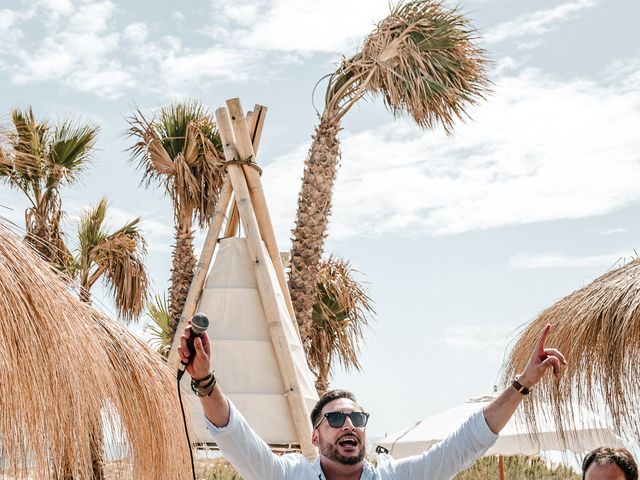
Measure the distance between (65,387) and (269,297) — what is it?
450 centimetres

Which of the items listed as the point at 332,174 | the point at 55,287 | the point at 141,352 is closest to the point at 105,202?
the point at 332,174

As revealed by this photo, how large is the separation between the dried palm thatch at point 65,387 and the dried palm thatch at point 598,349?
3237 mm

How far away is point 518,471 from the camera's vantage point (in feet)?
60.2

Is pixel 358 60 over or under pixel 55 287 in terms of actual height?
over

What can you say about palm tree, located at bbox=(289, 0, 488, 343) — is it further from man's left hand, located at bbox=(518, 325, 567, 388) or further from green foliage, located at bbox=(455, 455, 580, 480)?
man's left hand, located at bbox=(518, 325, 567, 388)

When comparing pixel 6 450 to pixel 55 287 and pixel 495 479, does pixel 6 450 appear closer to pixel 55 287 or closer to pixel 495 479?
pixel 55 287

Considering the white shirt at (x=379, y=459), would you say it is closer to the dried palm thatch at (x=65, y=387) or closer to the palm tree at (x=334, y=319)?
the dried palm thatch at (x=65, y=387)

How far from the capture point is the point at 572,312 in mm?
7816

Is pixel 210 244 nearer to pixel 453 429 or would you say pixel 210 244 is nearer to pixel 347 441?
pixel 453 429

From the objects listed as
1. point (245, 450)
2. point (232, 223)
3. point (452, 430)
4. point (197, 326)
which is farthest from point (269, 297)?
point (197, 326)

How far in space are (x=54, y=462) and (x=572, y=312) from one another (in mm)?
4428

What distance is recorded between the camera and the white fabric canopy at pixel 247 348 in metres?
9.96

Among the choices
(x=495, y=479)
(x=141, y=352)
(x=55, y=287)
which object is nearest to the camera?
(x=55, y=287)

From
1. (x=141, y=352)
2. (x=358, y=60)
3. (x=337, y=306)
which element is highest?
(x=358, y=60)
